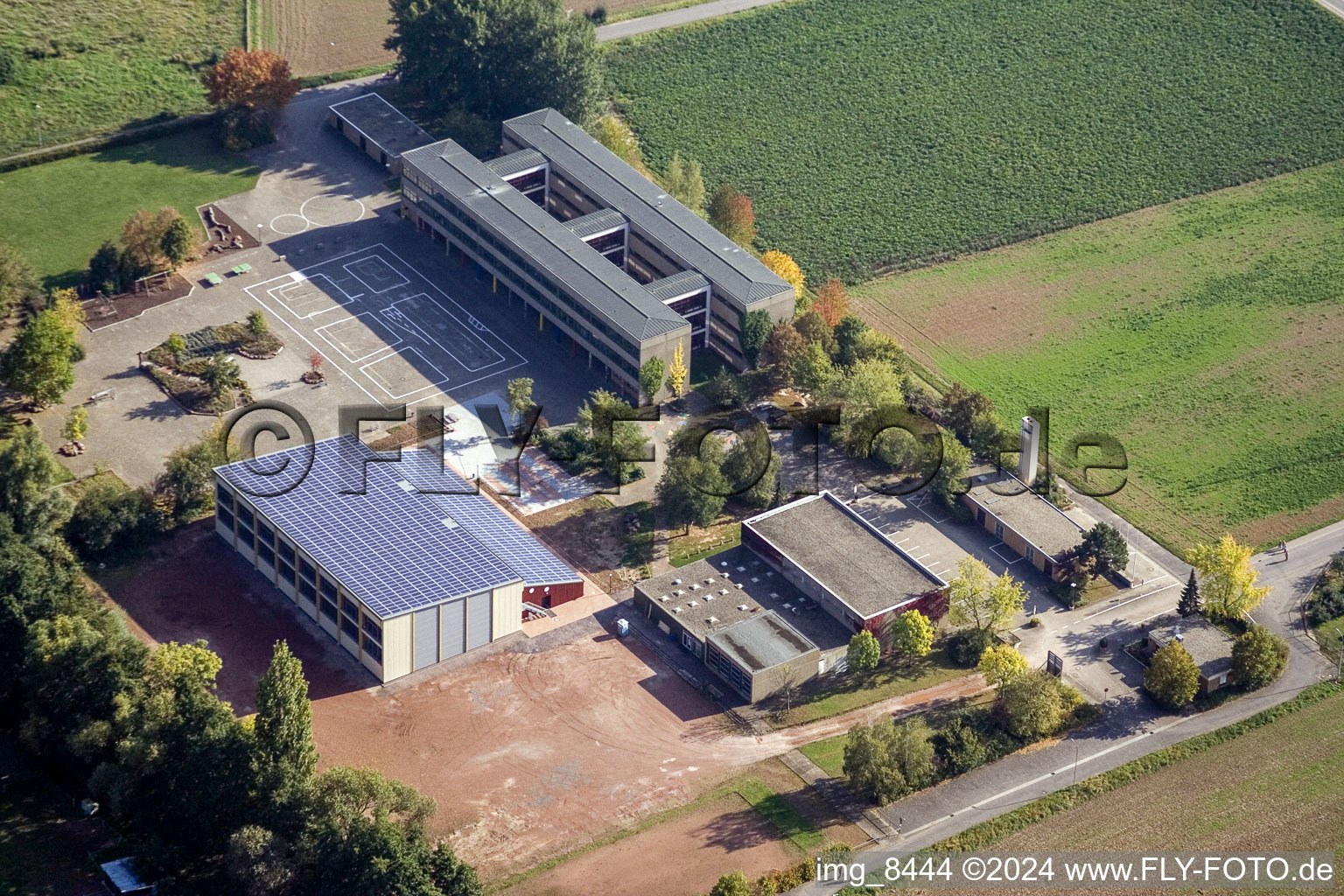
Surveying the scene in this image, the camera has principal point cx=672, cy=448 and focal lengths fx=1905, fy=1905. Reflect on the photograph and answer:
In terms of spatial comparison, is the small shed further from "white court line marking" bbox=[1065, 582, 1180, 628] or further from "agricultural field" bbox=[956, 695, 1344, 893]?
"white court line marking" bbox=[1065, 582, 1180, 628]

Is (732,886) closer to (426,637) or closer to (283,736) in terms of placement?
(283,736)

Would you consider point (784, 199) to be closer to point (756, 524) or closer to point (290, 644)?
point (756, 524)

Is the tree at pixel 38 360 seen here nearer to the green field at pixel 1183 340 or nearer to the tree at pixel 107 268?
the tree at pixel 107 268

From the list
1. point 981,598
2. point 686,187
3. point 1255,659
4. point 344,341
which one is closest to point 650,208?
point 686,187

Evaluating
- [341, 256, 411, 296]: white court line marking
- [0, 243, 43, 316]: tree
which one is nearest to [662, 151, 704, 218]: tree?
[341, 256, 411, 296]: white court line marking

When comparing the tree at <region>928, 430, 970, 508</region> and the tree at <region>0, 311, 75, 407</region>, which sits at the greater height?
the tree at <region>0, 311, 75, 407</region>

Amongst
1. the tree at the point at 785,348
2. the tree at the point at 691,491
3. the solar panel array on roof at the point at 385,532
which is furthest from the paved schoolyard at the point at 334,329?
the tree at the point at 785,348

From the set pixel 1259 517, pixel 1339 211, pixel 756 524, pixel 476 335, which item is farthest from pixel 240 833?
pixel 1339 211
